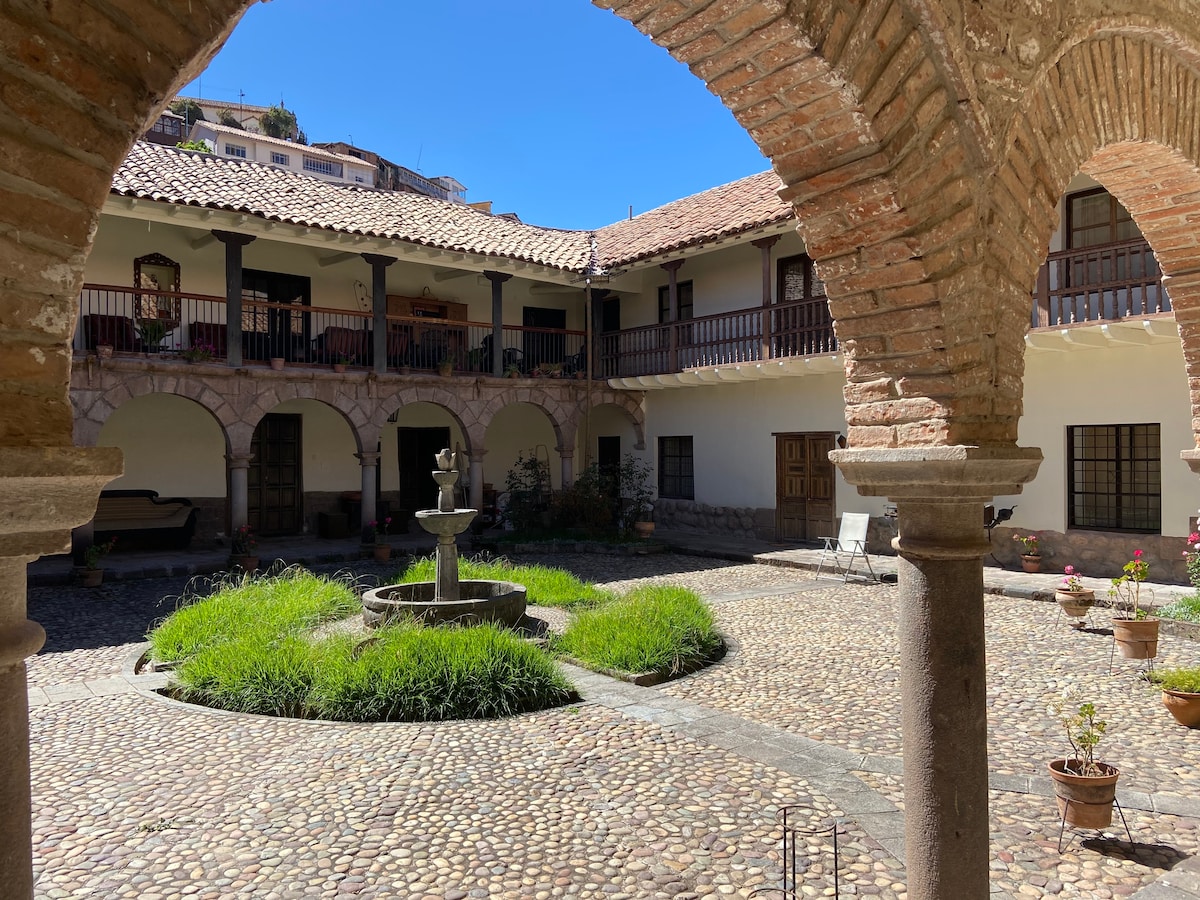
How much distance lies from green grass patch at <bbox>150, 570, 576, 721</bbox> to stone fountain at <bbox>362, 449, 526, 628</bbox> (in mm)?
631

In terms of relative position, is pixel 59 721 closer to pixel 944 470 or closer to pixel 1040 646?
pixel 944 470

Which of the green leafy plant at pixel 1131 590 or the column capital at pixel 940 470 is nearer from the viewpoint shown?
the column capital at pixel 940 470

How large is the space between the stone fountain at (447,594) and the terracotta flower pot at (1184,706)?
508cm

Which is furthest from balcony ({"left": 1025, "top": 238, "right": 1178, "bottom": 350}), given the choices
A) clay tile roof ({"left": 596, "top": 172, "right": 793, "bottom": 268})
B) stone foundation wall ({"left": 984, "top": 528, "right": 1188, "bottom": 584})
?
clay tile roof ({"left": 596, "top": 172, "right": 793, "bottom": 268})

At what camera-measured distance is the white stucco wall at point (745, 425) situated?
14.1 m

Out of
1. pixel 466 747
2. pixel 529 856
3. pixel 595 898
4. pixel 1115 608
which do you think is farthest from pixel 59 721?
pixel 1115 608

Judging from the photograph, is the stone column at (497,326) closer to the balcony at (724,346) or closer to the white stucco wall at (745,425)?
the balcony at (724,346)

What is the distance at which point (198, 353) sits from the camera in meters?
12.2

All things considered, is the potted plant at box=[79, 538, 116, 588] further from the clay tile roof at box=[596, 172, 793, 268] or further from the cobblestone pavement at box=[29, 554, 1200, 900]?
the clay tile roof at box=[596, 172, 793, 268]

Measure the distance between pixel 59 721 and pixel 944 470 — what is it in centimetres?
574

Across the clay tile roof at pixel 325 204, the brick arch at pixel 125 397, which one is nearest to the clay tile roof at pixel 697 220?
the clay tile roof at pixel 325 204

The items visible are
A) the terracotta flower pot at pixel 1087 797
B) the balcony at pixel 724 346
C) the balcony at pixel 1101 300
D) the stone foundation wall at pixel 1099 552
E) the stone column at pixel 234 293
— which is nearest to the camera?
the terracotta flower pot at pixel 1087 797

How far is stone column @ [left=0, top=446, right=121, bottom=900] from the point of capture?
1.45 metres

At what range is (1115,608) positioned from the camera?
781 cm
